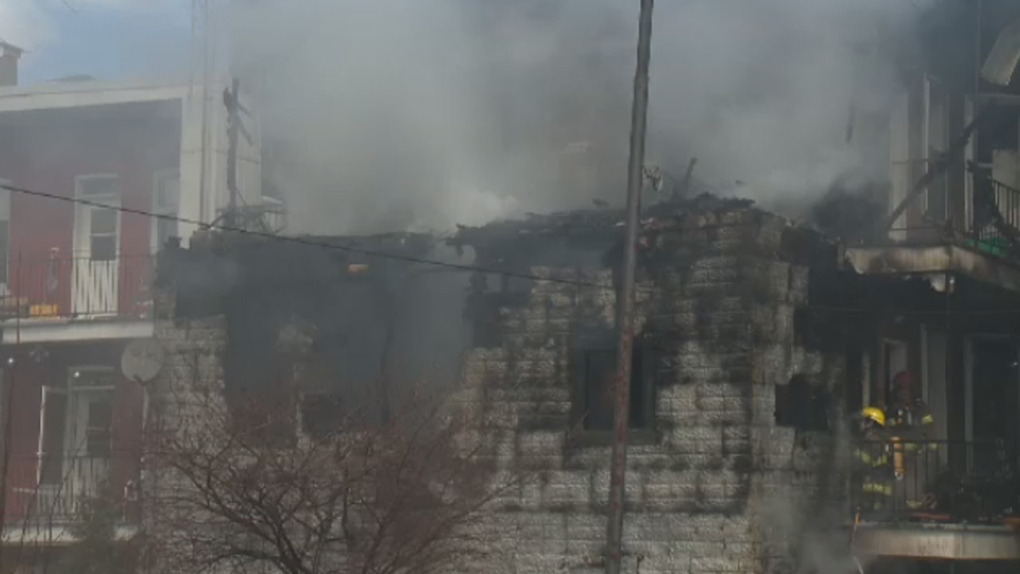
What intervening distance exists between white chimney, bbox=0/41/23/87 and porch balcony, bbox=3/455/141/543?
20.1ft

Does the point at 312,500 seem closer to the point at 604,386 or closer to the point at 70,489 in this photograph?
the point at 604,386

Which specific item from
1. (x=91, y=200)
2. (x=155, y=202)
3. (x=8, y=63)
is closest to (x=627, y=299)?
(x=155, y=202)

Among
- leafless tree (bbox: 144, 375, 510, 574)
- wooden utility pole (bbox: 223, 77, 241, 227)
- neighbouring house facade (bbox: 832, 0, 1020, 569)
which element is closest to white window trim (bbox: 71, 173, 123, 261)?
wooden utility pole (bbox: 223, 77, 241, 227)

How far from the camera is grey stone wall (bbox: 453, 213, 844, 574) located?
13922 mm

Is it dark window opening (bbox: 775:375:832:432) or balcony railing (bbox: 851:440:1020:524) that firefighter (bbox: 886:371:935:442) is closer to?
balcony railing (bbox: 851:440:1020:524)

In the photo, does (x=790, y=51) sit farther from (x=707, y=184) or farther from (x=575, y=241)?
(x=575, y=241)

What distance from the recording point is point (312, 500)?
11.6 meters

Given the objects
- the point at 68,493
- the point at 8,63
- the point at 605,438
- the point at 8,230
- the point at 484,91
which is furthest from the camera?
the point at 8,63

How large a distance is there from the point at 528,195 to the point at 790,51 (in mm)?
3187

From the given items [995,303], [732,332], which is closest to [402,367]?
[732,332]

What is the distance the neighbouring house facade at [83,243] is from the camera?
18.3 meters

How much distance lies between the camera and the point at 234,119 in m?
17.8

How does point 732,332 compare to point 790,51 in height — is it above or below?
below

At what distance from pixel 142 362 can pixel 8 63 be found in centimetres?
820
